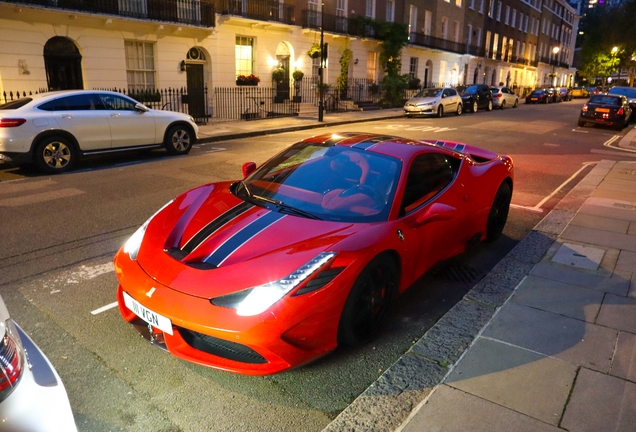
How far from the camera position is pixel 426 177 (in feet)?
14.5

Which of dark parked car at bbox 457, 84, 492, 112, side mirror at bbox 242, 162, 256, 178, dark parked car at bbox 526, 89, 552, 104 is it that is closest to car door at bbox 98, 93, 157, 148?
side mirror at bbox 242, 162, 256, 178

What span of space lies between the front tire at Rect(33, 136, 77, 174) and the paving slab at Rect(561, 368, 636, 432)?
9.75m

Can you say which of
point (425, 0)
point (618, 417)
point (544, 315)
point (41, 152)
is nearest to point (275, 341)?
point (618, 417)

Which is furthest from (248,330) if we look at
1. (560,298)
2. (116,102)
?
(116,102)

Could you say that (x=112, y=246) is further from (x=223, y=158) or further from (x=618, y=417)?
(x=223, y=158)

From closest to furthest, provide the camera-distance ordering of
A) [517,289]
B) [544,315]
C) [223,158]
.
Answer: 1. [544,315]
2. [517,289]
3. [223,158]

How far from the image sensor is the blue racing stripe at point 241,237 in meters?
3.18

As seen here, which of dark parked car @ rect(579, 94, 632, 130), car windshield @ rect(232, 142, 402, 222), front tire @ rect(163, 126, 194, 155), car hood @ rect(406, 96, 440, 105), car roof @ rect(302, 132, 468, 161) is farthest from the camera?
car hood @ rect(406, 96, 440, 105)

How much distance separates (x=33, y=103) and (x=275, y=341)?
30.2 ft

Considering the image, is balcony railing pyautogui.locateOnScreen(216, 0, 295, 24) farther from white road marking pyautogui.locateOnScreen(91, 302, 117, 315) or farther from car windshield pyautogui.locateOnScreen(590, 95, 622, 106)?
white road marking pyautogui.locateOnScreen(91, 302, 117, 315)

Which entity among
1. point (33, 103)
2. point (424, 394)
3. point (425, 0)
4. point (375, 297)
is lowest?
point (424, 394)

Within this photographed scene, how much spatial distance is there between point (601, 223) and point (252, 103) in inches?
736

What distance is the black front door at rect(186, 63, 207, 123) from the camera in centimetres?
2086

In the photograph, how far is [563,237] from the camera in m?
6.01
